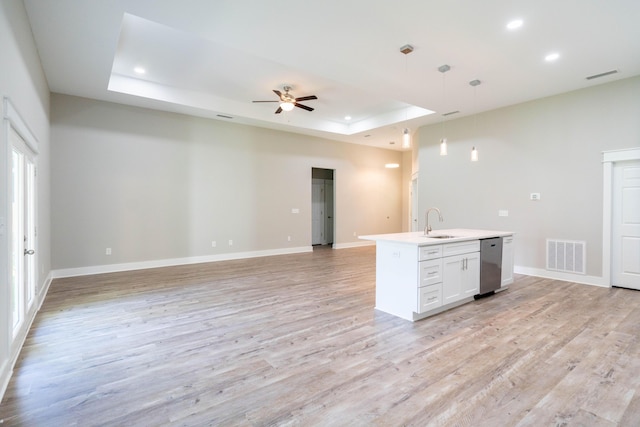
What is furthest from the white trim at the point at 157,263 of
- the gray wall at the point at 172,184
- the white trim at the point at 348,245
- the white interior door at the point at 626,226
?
the white interior door at the point at 626,226

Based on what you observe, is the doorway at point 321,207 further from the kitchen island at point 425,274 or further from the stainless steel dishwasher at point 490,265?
the kitchen island at point 425,274

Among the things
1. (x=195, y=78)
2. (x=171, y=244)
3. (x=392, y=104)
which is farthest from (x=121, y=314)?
(x=392, y=104)

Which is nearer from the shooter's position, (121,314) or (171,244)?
(121,314)

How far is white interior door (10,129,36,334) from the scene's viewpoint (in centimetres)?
280

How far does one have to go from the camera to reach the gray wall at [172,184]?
5.52m

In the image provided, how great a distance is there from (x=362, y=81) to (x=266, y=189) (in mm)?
3908

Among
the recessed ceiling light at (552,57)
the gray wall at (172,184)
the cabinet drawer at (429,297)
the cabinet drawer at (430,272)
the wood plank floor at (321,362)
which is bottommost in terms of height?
the wood plank floor at (321,362)

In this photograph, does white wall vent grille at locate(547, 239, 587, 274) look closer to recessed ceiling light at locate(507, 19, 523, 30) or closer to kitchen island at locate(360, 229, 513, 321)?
kitchen island at locate(360, 229, 513, 321)

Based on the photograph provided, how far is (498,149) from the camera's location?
6.11m

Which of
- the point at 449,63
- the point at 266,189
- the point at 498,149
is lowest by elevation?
the point at 266,189

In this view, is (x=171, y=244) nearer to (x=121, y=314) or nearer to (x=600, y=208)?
(x=121, y=314)

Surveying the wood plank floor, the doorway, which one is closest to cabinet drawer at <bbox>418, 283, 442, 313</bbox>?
the wood plank floor

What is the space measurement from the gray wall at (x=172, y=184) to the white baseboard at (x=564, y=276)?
4820 millimetres

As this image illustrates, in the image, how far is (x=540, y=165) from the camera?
557cm
